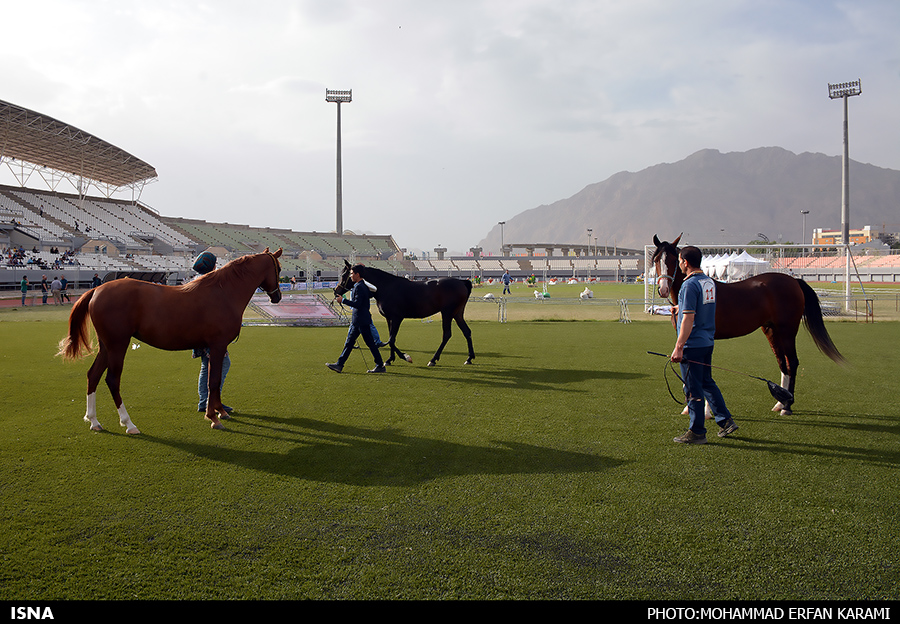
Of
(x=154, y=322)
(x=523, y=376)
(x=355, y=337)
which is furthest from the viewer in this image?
(x=355, y=337)

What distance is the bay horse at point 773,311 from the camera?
253 inches

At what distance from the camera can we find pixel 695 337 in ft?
16.9

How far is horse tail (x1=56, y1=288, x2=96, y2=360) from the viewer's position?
588 centimetres

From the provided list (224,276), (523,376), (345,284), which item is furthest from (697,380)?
(345,284)

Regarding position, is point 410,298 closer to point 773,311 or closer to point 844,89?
point 773,311

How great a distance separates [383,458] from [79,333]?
3840 millimetres

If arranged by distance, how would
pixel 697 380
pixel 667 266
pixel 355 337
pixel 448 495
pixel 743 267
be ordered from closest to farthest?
pixel 448 495 → pixel 697 380 → pixel 667 266 → pixel 355 337 → pixel 743 267

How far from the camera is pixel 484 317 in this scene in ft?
69.8

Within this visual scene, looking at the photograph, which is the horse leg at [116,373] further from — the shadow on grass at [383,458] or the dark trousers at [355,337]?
the dark trousers at [355,337]

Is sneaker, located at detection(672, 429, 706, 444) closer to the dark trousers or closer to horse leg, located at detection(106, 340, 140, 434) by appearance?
the dark trousers

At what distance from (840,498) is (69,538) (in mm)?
5236

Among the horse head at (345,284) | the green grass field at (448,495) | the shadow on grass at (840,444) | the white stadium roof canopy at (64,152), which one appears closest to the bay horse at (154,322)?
the green grass field at (448,495)

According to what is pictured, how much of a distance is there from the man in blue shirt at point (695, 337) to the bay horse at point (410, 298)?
5340mm
